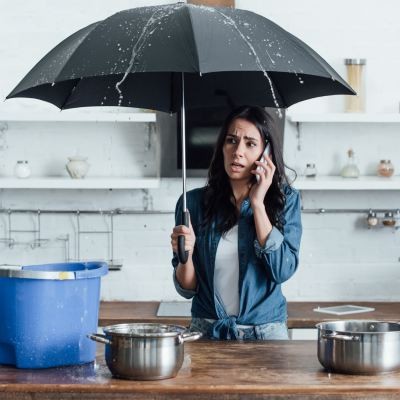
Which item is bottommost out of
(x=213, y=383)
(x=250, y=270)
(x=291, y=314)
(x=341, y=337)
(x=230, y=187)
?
(x=291, y=314)

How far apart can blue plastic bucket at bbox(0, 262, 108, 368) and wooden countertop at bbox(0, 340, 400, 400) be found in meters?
0.04

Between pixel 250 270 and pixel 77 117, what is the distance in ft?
7.11

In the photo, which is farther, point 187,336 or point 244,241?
point 244,241

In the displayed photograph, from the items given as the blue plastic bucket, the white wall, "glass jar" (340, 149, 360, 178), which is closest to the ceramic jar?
the white wall

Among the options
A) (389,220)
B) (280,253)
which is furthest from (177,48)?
(389,220)

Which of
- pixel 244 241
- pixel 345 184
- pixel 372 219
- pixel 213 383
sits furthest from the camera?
pixel 372 219

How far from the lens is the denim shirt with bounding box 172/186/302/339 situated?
9.61 feet

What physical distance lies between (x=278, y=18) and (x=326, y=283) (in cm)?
159

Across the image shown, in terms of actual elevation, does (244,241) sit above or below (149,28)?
below

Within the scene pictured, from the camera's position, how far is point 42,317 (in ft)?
8.21

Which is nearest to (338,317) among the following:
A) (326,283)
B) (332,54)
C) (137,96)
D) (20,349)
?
(326,283)

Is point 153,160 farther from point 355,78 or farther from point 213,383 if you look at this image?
point 213,383

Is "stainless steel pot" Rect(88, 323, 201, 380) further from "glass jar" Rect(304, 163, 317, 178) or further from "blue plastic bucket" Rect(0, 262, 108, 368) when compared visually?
"glass jar" Rect(304, 163, 317, 178)

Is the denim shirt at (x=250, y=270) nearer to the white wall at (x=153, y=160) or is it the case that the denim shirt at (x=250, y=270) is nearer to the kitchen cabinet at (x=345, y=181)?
the kitchen cabinet at (x=345, y=181)
